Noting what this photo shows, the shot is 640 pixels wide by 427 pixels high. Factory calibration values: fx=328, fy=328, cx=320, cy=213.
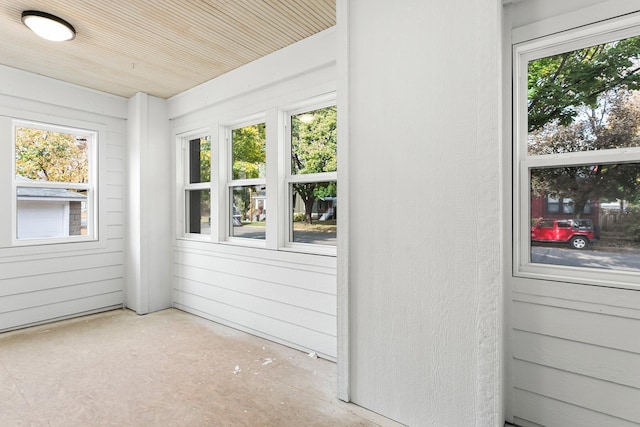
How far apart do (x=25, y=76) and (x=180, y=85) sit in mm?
1517

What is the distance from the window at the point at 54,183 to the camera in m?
3.55

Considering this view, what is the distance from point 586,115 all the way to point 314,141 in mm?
1970

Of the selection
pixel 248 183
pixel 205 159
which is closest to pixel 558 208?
pixel 248 183

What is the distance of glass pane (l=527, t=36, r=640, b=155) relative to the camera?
1.70 m

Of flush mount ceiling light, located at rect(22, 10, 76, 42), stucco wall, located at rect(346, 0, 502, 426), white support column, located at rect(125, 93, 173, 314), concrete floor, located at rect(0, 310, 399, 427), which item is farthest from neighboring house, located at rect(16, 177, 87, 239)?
stucco wall, located at rect(346, 0, 502, 426)

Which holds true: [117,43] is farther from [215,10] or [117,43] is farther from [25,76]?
[25,76]

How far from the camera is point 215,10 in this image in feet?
7.80

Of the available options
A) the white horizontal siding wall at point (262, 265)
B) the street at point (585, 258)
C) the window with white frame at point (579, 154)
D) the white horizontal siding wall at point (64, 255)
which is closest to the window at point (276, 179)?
the white horizontal siding wall at point (262, 265)

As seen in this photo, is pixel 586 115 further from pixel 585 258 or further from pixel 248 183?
pixel 248 183

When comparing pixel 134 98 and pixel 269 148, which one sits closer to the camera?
pixel 269 148

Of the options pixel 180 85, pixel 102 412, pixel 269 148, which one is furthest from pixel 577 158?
pixel 180 85

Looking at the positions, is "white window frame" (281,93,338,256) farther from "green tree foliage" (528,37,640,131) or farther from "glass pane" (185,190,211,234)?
"green tree foliage" (528,37,640,131)

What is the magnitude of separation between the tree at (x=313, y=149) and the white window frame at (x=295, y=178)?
39mm

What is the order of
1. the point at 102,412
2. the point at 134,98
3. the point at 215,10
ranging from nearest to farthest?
the point at 102,412 < the point at 215,10 < the point at 134,98
